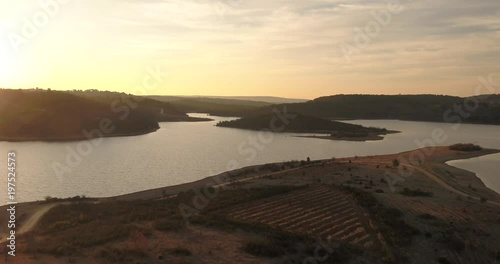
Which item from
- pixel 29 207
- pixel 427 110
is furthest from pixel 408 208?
pixel 427 110

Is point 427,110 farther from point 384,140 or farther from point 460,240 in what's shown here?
point 460,240

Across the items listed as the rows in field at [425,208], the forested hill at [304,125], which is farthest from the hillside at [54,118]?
the rows in field at [425,208]

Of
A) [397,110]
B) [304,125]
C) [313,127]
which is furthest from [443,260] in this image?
[397,110]

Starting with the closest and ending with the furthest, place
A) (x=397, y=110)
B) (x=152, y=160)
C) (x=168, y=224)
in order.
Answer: (x=168, y=224)
(x=152, y=160)
(x=397, y=110)

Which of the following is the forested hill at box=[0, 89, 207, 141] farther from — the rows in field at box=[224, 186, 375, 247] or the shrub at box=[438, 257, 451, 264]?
the shrub at box=[438, 257, 451, 264]

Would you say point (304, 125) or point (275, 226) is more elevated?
point (304, 125)

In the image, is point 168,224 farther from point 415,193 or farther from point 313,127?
point 313,127
